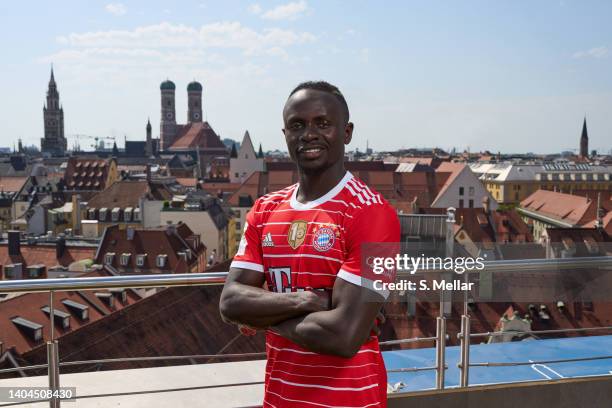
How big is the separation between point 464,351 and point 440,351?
157mm

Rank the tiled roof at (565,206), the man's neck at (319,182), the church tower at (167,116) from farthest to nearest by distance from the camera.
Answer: the church tower at (167,116) → the tiled roof at (565,206) → the man's neck at (319,182)

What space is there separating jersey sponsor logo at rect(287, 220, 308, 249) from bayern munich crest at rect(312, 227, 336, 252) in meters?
0.05

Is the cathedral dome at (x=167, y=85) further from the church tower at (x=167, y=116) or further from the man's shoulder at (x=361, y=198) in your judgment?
the man's shoulder at (x=361, y=198)

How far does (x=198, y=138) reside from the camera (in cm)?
12681

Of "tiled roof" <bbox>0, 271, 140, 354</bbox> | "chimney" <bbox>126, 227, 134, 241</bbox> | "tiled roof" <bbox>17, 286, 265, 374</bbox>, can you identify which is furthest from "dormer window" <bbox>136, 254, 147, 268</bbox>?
"tiled roof" <bbox>17, 286, 265, 374</bbox>

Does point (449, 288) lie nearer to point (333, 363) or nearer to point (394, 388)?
A: point (394, 388)

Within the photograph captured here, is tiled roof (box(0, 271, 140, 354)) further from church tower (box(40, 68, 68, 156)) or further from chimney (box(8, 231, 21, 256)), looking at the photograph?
church tower (box(40, 68, 68, 156))

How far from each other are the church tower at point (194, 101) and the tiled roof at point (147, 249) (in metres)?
→ 112

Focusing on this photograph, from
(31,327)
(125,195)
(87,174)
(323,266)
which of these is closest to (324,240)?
(323,266)

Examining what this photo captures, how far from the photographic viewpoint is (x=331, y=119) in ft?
7.04

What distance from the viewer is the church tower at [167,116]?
13812 cm

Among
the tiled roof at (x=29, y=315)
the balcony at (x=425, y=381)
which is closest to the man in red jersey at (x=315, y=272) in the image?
the balcony at (x=425, y=381)

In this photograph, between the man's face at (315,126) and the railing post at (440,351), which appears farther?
the railing post at (440,351)

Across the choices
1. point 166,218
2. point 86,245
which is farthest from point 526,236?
point 86,245
